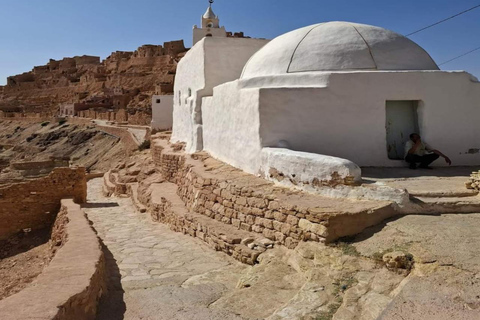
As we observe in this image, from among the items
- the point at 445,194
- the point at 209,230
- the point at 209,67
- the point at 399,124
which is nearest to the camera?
the point at 445,194

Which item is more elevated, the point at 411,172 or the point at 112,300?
the point at 411,172

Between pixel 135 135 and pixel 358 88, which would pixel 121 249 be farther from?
pixel 135 135

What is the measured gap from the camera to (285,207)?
5.10 meters

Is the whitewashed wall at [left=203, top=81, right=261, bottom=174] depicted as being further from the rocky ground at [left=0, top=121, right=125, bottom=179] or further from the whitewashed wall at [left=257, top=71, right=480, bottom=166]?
the rocky ground at [left=0, top=121, right=125, bottom=179]

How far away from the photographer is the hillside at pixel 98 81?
37.2 meters

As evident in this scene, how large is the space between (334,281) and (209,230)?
277cm

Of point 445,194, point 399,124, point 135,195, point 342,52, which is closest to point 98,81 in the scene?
point 135,195

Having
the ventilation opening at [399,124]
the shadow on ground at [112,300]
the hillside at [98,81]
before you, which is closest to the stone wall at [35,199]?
the shadow on ground at [112,300]

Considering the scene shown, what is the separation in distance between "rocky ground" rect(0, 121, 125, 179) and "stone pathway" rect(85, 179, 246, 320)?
50.7 feet

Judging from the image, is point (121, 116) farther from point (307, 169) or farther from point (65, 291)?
point (65, 291)

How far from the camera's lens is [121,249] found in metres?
6.49

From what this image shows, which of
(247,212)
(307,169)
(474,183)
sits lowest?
(247,212)

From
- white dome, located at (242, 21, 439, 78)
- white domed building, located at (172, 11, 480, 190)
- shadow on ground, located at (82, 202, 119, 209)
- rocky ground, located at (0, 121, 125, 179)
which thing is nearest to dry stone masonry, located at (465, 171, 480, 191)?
white domed building, located at (172, 11, 480, 190)

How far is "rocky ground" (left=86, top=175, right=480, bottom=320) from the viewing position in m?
3.19
